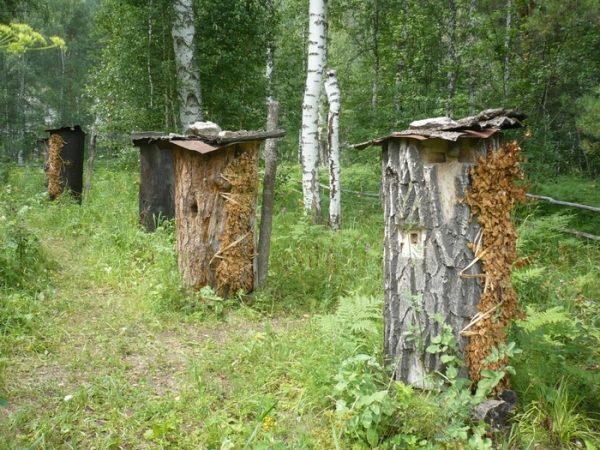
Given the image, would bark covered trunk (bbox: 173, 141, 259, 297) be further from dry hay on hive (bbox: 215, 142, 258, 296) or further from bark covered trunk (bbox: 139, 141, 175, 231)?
bark covered trunk (bbox: 139, 141, 175, 231)

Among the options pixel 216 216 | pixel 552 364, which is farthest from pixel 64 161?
pixel 552 364

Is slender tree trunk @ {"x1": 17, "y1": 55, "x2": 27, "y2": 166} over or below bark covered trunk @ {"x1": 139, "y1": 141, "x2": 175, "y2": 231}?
over

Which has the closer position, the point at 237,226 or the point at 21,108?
the point at 237,226

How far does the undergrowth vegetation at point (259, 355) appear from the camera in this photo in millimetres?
2809

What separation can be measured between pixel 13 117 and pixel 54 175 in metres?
20.8

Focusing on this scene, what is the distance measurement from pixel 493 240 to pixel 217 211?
307cm

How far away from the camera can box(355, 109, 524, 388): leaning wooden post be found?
2.88m

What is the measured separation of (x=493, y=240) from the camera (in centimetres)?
290

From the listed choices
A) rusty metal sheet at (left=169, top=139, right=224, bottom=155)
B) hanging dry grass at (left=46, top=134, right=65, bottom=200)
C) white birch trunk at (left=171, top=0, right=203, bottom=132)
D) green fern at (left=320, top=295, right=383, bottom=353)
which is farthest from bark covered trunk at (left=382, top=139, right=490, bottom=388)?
hanging dry grass at (left=46, top=134, right=65, bottom=200)

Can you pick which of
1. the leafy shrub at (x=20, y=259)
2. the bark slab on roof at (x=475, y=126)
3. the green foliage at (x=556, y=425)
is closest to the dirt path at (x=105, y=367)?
the leafy shrub at (x=20, y=259)

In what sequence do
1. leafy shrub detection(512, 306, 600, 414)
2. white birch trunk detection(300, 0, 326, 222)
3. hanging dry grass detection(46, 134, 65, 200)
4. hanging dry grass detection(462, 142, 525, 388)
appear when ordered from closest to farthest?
1. hanging dry grass detection(462, 142, 525, 388)
2. leafy shrub detection(512, 306, 600, 414)
3. white birch trunk detection(300, 0, 326, 222)
4. hanging dry grass detection(46, 134, 65, 200)

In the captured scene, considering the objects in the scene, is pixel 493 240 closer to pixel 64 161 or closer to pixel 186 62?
pixel 186 62

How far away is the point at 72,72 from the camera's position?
3080 centimetres

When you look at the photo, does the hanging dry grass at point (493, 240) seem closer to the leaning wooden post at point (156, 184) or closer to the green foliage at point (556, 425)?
the green foliage at point (556, 425)
